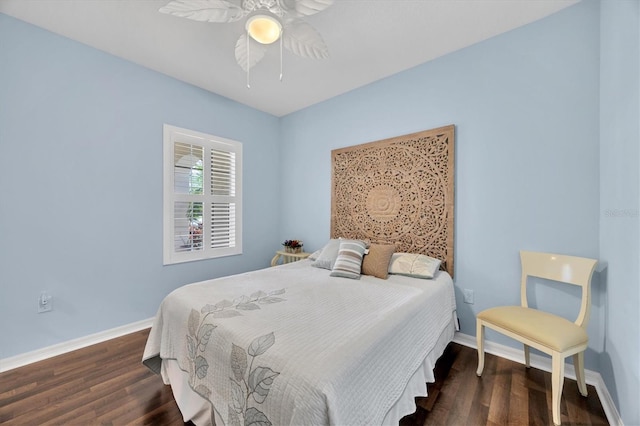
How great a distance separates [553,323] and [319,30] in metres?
2.74

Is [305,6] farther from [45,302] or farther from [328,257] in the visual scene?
[45,302]

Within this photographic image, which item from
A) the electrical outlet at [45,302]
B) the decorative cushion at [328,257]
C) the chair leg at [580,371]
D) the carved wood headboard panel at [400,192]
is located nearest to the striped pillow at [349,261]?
the decorative cushion at [328,257]

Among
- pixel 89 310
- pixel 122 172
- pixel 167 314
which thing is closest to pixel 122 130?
pixel 122 172

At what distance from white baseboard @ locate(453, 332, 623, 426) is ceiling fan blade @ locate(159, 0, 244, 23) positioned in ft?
10.2

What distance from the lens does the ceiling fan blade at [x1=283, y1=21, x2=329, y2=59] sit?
1.67 m

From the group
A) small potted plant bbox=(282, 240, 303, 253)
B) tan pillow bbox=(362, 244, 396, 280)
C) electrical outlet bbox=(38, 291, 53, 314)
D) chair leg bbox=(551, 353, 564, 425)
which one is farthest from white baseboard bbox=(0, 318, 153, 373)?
chair leg bbox=(551, 353, 564, 425)

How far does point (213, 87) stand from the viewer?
3.12 m

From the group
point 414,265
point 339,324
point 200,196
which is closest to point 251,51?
point 200,196

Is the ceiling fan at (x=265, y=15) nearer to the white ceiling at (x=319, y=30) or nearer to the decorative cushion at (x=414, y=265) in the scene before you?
the white ceiling at (x=319, y=30)

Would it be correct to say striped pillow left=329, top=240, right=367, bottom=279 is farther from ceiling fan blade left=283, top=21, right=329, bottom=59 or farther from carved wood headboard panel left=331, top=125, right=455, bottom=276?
ceiling fan blade left=283, top=21, right=329, bottom=59

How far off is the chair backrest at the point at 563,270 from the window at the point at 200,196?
3.14 m

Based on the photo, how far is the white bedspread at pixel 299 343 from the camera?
3.23ft

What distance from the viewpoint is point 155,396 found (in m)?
1.69

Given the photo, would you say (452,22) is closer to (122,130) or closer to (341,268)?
(341,268)
